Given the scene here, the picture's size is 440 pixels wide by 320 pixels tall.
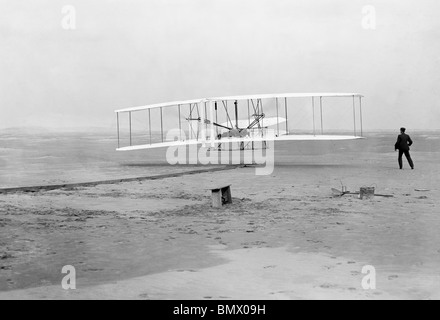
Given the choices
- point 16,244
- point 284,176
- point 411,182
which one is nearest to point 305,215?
point 16,244

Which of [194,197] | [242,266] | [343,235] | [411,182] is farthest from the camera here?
[411,182]

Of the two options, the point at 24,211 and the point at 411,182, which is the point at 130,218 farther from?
the point at 411,182

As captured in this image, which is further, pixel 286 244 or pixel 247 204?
pixel 247 204

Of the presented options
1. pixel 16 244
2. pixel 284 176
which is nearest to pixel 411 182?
pixel 284 176
